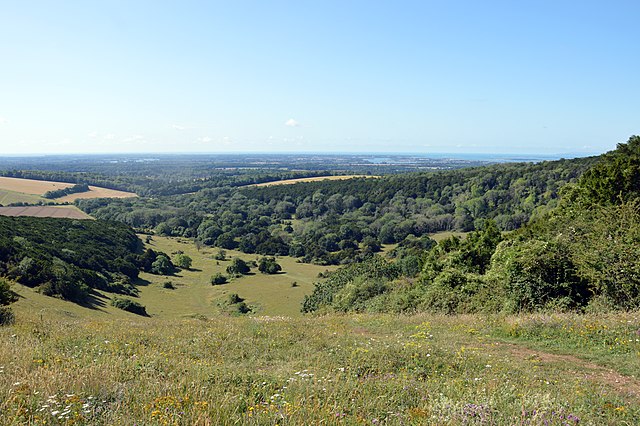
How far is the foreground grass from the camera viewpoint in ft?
15.0

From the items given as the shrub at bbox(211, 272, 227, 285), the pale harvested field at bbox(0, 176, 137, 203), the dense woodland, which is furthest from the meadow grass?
the pale harvested field at bbox(0, 176, 137, 203)

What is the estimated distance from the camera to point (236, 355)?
8.54 m

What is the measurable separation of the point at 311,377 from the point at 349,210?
122741 millimetres

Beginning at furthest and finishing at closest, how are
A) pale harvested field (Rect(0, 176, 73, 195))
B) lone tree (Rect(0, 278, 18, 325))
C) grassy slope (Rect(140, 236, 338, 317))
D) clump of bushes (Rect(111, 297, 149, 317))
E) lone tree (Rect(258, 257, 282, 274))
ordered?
pale harvested field (Rect(0, 176, 73, 195)) → lone tree (Rect(258, 257, 282, 274)) → grassy slope (Rect(140, 236, 338, 317)) → clump of bushes (Rect(111, 297, 149, 317)) → lone tree (Rect(0, 278, 18, 325))

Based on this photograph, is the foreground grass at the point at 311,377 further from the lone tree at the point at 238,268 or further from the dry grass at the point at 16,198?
the dry grass at the point at 16,198

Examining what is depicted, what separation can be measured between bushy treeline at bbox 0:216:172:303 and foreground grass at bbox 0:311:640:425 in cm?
2205

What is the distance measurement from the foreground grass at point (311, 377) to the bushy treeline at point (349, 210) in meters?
69.9

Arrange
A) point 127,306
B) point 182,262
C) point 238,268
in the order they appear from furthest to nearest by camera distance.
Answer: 1. point 182,262
2. point 238,268
3. point 127,306

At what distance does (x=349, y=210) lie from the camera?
128500 millimetres

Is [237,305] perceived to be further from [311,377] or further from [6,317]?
[311,377]

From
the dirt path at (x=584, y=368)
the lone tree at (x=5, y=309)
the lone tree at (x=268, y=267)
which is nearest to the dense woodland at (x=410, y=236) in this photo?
the lone tree at (x=268, y=267)

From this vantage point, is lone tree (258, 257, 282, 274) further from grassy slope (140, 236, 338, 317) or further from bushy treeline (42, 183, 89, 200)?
bushy treeline (42, 183, 89, 200)

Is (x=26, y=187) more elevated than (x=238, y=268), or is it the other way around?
(x=26, y=187)

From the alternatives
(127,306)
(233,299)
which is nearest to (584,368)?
(127,306)
